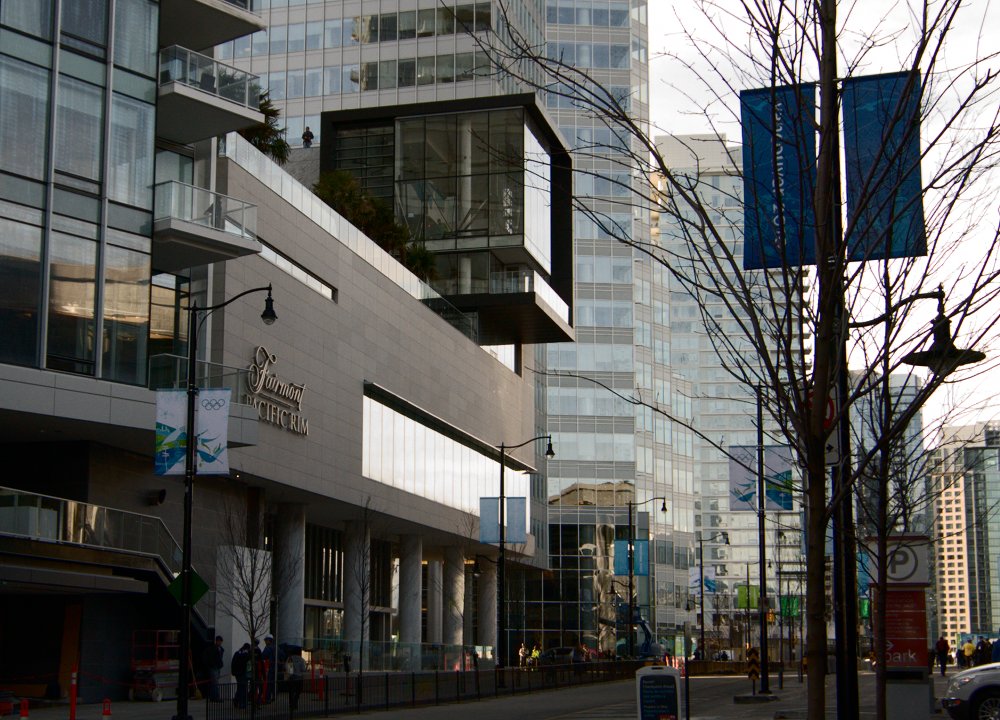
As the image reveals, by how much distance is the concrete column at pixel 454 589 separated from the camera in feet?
235

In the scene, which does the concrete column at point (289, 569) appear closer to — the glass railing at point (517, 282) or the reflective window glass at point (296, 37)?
the glass railing at point (517, 282)

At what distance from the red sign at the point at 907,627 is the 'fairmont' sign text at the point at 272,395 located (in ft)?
80.3

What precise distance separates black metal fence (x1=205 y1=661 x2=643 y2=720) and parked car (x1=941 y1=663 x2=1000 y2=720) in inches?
531

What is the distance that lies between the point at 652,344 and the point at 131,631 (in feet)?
264

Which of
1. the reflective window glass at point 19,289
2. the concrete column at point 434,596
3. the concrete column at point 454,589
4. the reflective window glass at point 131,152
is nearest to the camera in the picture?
the reflective window glass at point 19,289

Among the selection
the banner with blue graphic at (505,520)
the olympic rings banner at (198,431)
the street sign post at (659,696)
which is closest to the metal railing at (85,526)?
the olympic rings banner at (198,431)

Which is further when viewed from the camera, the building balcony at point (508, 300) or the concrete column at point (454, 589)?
the concrete column at point (454, 589)

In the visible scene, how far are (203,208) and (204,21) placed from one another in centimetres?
644

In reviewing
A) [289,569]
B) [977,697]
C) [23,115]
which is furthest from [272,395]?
[977,697]

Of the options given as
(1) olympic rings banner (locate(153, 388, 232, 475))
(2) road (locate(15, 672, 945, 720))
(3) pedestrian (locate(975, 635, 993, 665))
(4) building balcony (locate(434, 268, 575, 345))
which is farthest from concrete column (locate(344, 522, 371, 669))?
(1) olympic rings banner (locate(153, 388, 232, 475))

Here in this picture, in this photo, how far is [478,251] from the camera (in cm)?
6838

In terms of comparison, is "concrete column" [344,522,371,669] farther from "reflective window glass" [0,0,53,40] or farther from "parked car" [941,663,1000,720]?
"parked car" [941,663,1000,720]

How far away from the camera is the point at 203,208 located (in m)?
38.9

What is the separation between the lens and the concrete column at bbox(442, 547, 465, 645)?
7169 centimetres
